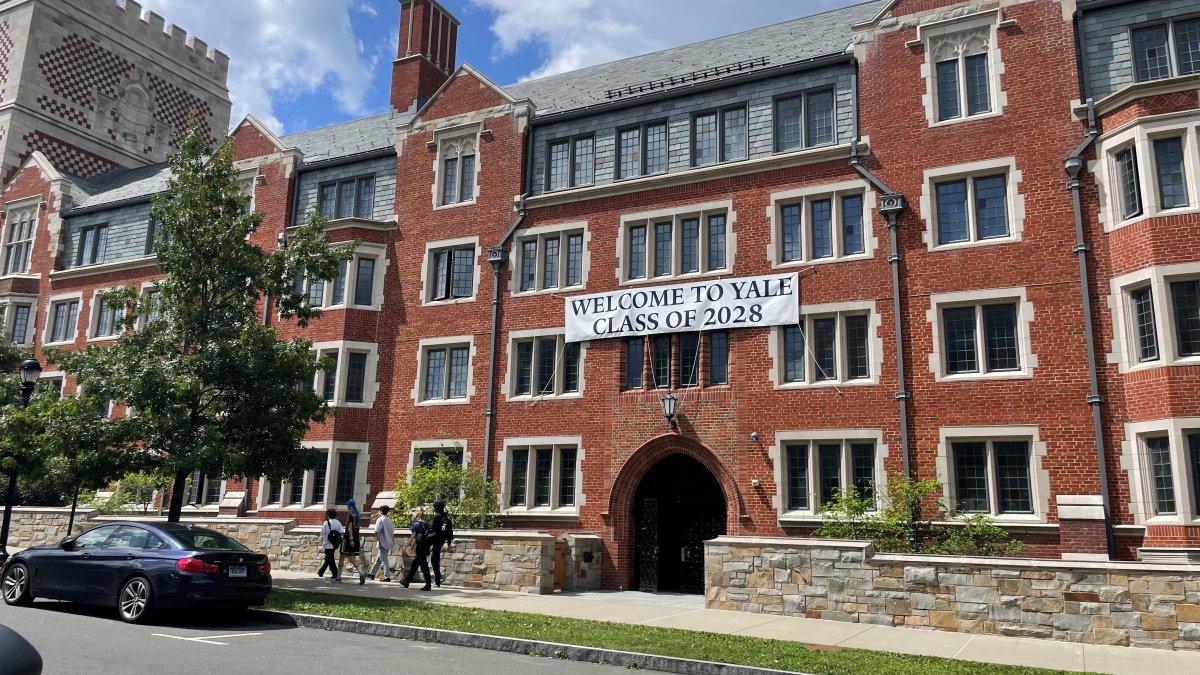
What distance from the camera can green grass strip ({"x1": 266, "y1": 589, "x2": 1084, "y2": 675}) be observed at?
9789mm

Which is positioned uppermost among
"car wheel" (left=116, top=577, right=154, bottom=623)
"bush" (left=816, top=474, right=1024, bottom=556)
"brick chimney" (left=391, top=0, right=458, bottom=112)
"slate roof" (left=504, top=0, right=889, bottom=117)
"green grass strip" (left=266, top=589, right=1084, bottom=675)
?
"brick chimney" (left=391, top=0, right=458, bottom=112)

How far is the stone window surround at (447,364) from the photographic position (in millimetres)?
23750

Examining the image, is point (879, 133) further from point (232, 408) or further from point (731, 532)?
point (232, 408)

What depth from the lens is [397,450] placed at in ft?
79.5

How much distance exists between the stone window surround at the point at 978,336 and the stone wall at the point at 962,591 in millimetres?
5585

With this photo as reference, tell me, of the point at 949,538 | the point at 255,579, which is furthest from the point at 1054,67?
the point at 255,579

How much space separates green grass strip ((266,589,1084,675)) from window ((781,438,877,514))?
744 centimetres

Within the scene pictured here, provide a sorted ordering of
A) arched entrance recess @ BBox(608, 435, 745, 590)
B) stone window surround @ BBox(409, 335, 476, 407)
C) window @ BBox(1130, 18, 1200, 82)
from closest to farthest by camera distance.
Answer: window @ BBox(1130, 18, 1200, 82) → arched entrance recess @ BBox(608, 435, 745, 590) → stone window surround @ BBox(409, 335, 476, 407)

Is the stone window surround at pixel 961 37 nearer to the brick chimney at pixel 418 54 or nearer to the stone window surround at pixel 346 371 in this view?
the stone window surround at pixel 346 371

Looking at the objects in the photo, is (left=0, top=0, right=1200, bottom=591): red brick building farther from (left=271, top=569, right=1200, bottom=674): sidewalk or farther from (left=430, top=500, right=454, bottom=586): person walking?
(left=430, top=500, right=454, bottom=586): person walking

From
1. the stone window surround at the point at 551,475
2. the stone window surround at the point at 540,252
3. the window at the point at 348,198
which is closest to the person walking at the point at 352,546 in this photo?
the stone window surround at the point at 551,475

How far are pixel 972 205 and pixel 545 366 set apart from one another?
36.1ft

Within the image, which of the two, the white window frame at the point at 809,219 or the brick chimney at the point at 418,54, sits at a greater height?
the brick chimney at the point at 418,54

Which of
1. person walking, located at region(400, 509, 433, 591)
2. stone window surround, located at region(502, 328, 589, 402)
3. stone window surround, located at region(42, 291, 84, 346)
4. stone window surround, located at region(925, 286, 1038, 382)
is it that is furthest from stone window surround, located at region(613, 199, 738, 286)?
stone window surround, located at region(42, 291, 84, 346)
